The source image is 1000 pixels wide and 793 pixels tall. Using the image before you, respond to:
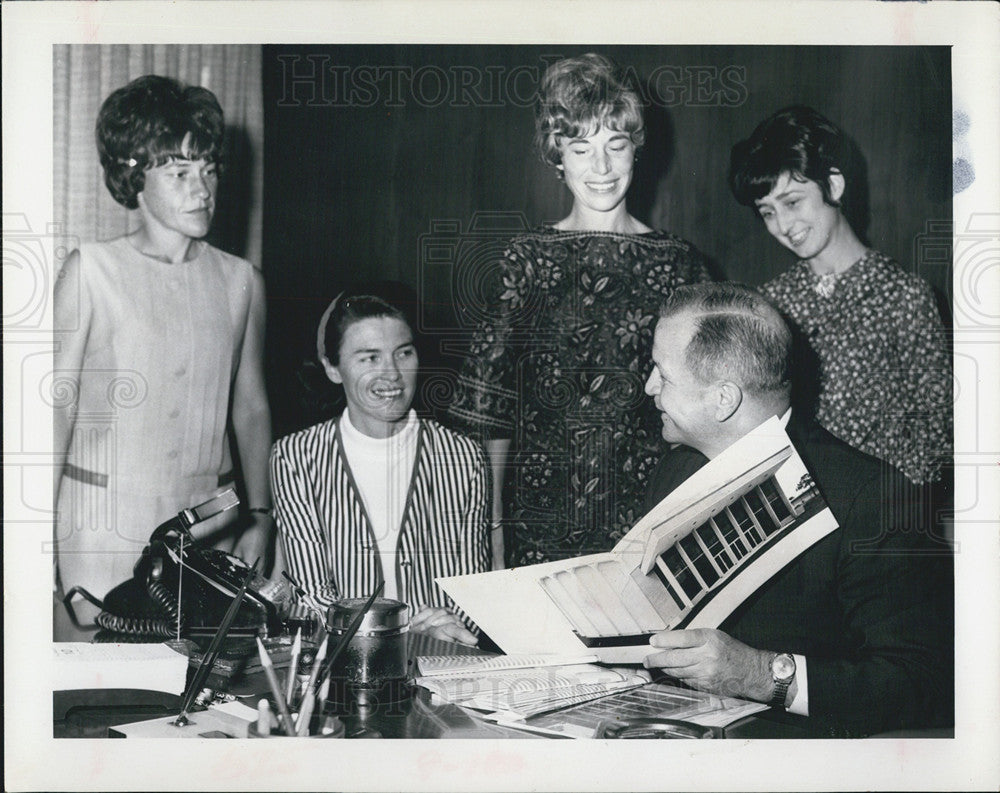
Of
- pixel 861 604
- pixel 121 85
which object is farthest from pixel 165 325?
pixel 861 604

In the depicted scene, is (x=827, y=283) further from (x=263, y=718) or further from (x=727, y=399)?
(x=263, y=718)

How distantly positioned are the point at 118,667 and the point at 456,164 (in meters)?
1.31

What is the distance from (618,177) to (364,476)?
0.88m

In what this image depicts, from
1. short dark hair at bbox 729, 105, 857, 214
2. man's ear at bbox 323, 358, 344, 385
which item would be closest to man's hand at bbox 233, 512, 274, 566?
man's ear at bbox 323, 358, 344, 385

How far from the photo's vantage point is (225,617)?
6.97ft

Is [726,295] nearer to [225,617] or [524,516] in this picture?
[524,516]

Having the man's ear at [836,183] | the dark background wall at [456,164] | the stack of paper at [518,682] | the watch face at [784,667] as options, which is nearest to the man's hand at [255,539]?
the dark background wall at [456,164]

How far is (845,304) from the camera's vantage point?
7.38 feet

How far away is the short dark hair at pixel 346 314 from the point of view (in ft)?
7.36

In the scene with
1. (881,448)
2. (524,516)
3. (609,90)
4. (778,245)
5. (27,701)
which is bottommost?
(27,701)

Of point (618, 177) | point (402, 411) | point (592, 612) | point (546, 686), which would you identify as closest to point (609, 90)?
point (618, 177)

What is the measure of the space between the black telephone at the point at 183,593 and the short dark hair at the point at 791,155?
135 cm

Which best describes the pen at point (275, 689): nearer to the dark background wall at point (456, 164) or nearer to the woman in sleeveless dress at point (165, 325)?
the woman in sleeveless dress at point (165, 325)

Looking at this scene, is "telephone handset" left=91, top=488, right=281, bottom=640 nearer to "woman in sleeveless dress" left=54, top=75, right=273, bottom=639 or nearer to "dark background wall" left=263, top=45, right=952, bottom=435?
"woman in sleeveless dress" left=54, top=75, right=273, bottom=639
